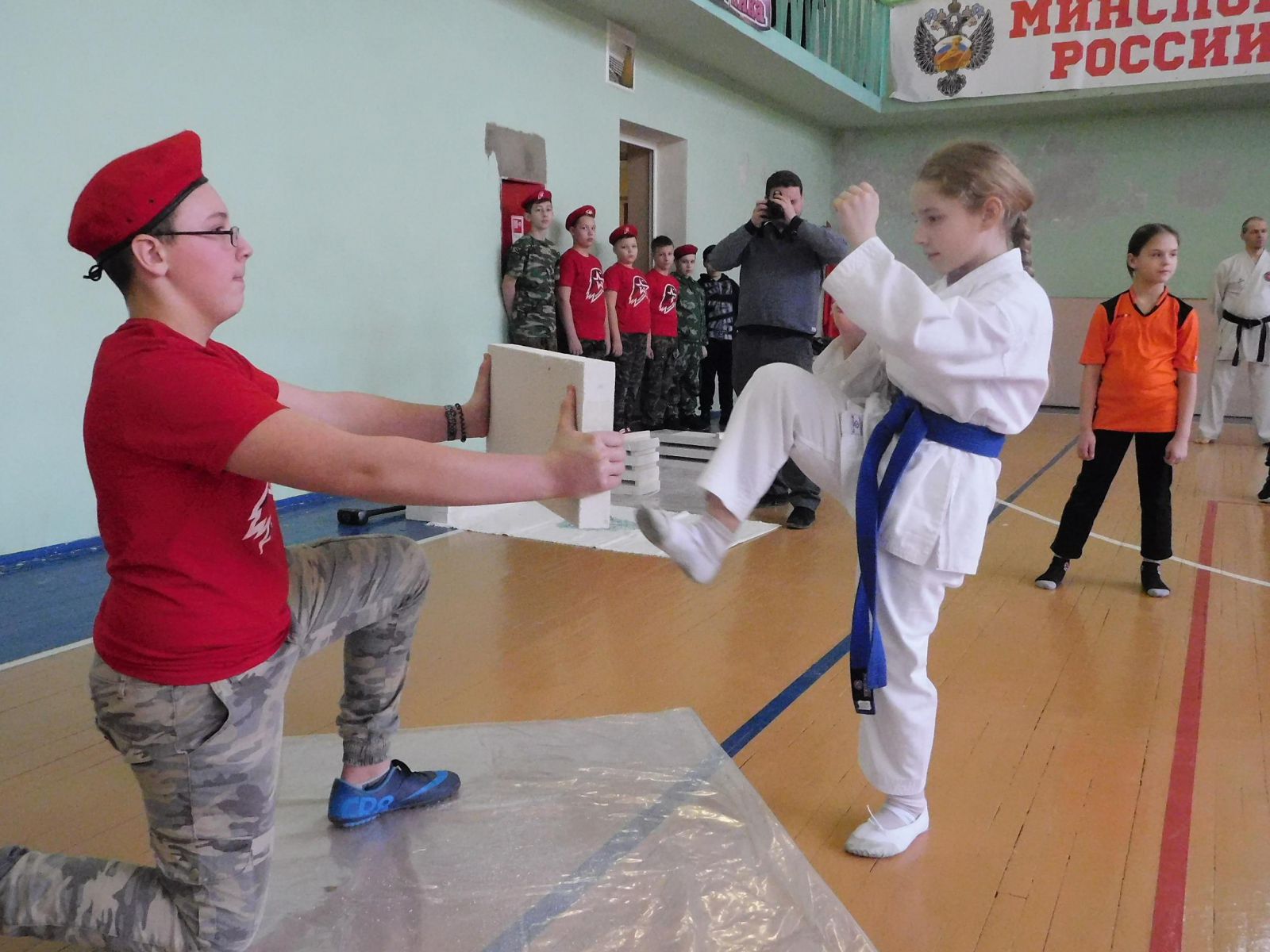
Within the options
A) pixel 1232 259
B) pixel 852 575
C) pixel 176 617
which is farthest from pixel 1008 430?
pixel 1232 259

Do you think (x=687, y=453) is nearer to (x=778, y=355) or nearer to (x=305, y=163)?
(x=778, y=355)

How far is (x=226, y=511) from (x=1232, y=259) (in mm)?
8060

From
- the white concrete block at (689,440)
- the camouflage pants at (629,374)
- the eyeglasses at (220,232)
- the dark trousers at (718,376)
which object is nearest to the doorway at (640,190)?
the dark trousers at (718,376)

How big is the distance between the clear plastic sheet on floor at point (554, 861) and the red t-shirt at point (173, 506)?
557 millimetres

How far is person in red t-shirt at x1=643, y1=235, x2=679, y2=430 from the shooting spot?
7383 mm

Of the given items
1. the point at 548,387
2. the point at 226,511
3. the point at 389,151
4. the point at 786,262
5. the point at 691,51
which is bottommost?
the point at 226,511

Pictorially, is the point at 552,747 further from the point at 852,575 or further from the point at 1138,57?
the point at 1138,57

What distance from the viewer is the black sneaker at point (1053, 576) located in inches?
146

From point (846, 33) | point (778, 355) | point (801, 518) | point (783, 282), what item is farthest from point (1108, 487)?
point (846, 33)

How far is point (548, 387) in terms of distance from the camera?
1699 mm

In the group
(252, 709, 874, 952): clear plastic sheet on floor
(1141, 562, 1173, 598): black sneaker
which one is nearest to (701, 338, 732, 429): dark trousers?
(1141, 562, 1173, 598): black sneaker

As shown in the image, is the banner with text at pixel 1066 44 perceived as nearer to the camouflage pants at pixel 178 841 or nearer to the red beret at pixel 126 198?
the red beret at pixel 126 198

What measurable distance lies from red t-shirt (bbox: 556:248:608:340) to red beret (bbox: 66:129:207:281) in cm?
513

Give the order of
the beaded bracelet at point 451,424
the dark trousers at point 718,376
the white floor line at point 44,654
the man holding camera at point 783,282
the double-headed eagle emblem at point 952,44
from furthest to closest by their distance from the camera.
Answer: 1. the double-headed eagle emblem at point 952,44
2. the dark trousers at point 718,376
3. the man holding camera at point 783,282
4. the white floor line at point 44,654
5. the beaded bracelet at point 451,424
